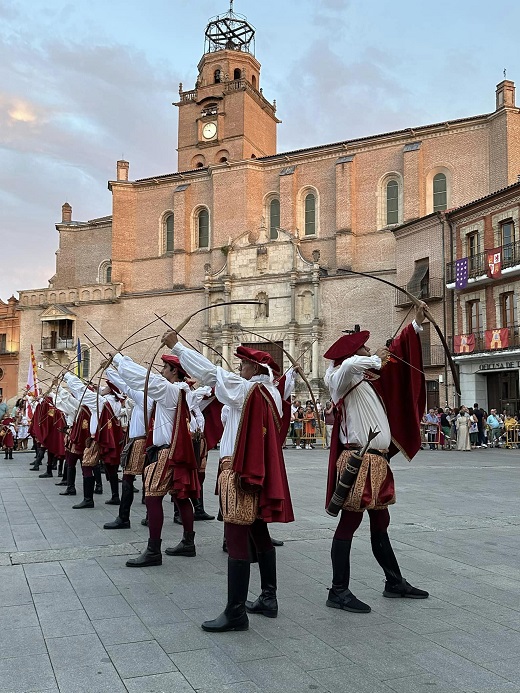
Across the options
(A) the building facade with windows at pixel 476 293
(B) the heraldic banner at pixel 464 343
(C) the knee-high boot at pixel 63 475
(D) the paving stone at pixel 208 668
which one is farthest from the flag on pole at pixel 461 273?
(D) the paving stone at pixel 208 668

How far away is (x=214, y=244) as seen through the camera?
44.2 meters

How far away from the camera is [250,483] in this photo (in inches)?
195

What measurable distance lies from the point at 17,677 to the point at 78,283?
167 ft

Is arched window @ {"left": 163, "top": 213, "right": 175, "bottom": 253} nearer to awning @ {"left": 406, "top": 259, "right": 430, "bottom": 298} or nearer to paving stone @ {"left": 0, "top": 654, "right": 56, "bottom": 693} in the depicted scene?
awning @ {"left": 406, "top": 259, "right": 430, "bottom": 298}

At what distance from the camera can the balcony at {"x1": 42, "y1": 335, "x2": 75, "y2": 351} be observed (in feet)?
155

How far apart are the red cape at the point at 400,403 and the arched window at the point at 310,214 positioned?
124 ft

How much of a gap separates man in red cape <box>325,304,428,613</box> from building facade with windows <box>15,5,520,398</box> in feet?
93.6

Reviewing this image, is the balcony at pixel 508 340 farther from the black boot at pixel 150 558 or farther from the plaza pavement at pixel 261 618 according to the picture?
the black boot at pixel 150 558

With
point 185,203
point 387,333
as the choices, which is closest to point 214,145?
point 185,203

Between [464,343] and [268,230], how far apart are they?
16.4 meters

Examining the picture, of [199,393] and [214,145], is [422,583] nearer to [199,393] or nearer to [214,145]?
[199,393]

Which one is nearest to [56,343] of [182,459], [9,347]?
[9,347]

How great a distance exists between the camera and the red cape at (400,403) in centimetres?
550

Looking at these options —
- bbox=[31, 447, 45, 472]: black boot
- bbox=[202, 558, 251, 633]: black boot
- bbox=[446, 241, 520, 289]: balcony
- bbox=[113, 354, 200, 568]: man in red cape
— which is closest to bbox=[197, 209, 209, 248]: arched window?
bbox=[446, 241, 520, 289]: balcony
